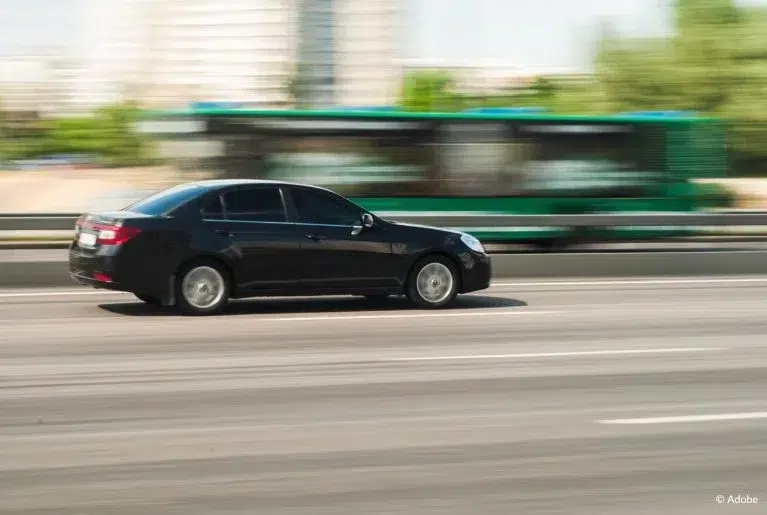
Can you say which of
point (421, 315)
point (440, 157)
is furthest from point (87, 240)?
point (440, 157)

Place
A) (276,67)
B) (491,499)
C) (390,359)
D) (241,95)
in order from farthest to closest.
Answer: (241,95)
(276,67)
(390,359)
(491,499)

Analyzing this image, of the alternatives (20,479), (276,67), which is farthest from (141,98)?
(20,479)

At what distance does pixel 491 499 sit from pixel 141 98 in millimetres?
107870

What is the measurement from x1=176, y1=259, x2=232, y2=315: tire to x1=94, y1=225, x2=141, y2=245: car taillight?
58 cm

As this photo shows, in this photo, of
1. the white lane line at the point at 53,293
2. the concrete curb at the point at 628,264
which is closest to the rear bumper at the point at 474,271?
the concrete curb at the point at 628,264

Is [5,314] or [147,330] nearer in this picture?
[147,330]

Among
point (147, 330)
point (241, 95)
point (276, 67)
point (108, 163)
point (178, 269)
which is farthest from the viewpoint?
point (241, 95)

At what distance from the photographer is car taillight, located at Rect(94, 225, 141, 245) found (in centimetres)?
→ 1219

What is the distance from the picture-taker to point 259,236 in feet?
41.8

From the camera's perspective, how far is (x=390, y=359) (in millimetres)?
9719

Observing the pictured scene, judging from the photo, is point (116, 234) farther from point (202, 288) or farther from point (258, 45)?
point (258, 45)

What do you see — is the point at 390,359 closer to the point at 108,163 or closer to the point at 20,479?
the point at 20,479

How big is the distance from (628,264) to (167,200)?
8.24 metres

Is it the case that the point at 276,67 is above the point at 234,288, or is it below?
above
